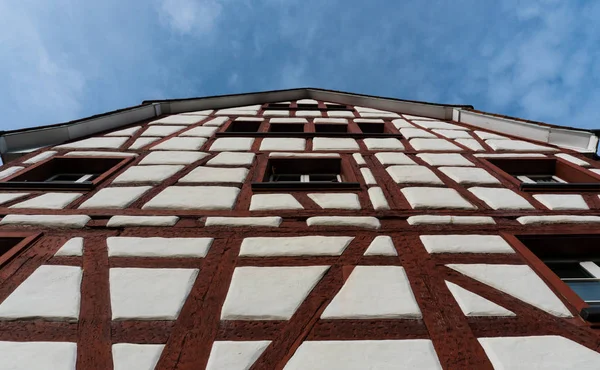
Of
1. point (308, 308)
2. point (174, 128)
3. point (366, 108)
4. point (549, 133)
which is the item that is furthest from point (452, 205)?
point (366, 108)

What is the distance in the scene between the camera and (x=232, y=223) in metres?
3.29

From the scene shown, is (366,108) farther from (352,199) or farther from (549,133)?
(352,199)

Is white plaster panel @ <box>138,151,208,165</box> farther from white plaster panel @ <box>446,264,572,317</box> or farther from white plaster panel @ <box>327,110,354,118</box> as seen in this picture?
white plaster panel @ <box>327,110,354,118</box>

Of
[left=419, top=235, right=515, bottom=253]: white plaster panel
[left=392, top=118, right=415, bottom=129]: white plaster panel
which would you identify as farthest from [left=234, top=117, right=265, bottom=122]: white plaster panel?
[left=419, top=235, right=515, bottom=253]: white plaster panel

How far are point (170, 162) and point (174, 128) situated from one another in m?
2.06

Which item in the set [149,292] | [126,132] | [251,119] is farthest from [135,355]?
[251,119]

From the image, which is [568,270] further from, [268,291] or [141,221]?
[141,221]

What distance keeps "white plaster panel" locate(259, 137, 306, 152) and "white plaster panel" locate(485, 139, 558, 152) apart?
3104mm

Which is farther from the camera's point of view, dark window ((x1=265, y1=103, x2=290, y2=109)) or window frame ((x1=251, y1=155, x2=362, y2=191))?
dark window ((x1=265, y1=103, x2=290, y2=109))

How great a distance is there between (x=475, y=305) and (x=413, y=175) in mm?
2210

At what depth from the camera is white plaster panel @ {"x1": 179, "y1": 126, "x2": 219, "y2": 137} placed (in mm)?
6164

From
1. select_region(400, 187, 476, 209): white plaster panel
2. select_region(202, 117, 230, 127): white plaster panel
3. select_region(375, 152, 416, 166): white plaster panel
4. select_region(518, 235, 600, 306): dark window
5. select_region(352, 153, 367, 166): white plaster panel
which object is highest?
select_region(202, 117, 230, 127): white plaster panel

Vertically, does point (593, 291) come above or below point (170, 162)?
below

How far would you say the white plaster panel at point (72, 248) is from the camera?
283 centimetres
